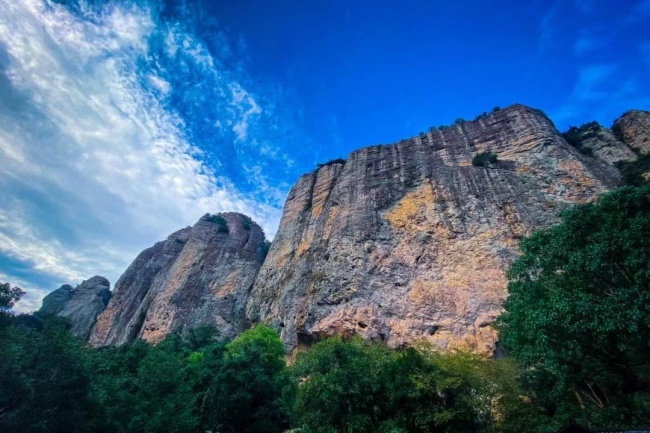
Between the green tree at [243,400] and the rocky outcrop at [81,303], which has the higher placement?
the rocky outcrop at [81,303]

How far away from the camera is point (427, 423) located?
43.8ft

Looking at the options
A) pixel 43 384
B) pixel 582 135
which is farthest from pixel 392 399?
pixel 582 135

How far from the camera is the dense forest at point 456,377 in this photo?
1154 centimetres

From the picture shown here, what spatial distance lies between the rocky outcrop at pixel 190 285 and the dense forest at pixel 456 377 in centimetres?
2636

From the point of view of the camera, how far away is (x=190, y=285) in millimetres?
45375

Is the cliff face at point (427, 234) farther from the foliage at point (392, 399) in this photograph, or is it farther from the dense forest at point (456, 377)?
the foliage at point (392, 399)

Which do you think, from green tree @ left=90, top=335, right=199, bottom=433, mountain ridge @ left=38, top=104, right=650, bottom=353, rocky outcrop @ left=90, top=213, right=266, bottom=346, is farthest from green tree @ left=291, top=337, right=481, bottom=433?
rocky outcrop @ left=90, top=213, right=266, bottom=346

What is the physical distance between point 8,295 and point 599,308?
77.6 ft

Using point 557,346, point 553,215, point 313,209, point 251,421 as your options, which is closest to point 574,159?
point 553,215

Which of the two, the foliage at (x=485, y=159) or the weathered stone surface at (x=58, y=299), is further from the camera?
the weathered stone surface at (x=58, y=299)

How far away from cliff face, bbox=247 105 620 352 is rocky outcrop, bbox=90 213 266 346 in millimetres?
8134

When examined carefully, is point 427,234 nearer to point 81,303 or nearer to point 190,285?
point 190,285

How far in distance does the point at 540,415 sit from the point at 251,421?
43.5 ft

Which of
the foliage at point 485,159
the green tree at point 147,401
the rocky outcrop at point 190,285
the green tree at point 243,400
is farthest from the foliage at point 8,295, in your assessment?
the foliage at point 485,159
